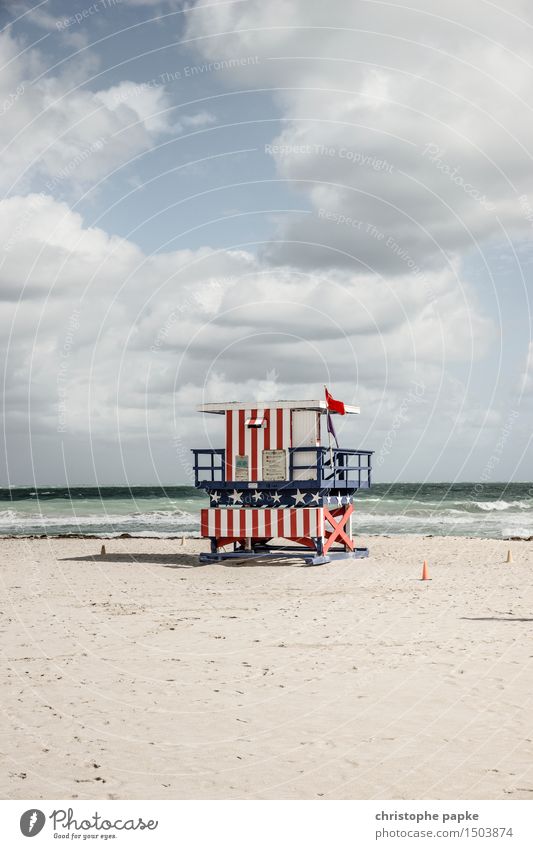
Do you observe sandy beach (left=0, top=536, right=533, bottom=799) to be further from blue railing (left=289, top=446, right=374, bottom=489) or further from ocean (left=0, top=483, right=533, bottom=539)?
ocean (left=0, top=483, right=533, bottom=539)

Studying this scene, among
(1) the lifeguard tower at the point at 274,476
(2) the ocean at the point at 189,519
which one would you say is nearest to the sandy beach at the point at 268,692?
(1) the lifeguard tower at the point at 274,476

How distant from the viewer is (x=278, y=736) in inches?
314

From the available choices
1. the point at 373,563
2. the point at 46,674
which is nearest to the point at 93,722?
the point at 46,674

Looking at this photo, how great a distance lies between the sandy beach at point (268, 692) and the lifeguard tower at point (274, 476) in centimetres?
406

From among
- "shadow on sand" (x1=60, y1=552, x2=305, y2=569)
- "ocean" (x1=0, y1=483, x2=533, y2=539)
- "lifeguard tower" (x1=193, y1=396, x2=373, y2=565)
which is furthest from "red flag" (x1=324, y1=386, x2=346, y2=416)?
"ocean" (x1=0, y1=483, x2=533, y2=539)

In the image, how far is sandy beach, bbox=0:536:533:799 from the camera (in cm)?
690

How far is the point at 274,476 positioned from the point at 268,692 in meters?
13.2

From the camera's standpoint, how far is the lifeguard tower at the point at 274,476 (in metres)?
22.7

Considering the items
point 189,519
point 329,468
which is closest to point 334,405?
point 329,468

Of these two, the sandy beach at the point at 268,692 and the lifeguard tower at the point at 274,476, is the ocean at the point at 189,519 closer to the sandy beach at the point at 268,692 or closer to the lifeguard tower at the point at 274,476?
the lifeguard tower at the point at 274,476

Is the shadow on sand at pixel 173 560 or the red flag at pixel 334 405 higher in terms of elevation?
the red flag at pixel 334 405

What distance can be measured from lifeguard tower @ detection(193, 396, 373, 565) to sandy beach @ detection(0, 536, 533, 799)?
4060 millimetres

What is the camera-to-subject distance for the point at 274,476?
74.5 ft
